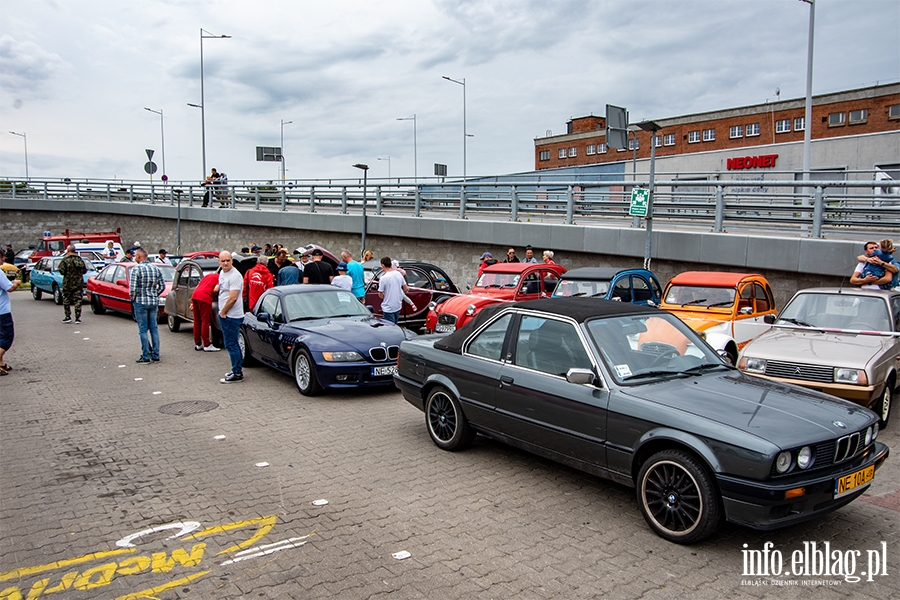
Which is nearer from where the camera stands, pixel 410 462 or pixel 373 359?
pixel 410 462

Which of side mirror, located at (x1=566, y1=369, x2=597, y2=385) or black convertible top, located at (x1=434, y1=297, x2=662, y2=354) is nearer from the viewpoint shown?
side mirror, located at (x1=566, y1=369, x2=597, y2=385)

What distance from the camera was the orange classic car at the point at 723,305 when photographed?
9.12m

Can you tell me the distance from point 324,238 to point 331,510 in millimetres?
20477

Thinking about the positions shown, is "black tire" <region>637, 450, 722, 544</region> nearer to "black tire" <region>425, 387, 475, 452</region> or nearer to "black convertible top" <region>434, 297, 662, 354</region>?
"black convertible top" <region>434, 297, 662, 354</region>

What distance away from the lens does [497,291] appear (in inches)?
513

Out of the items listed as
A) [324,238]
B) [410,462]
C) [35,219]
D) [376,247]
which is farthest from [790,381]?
[35,219]

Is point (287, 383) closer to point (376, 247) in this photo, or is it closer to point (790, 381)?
point (790, 381)

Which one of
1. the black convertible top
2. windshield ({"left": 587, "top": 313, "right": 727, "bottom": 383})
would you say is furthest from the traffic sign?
windshield ({"left": 587, "top": 313, "right": 727, "bottom": 383})

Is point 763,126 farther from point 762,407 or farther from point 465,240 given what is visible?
point 762,407

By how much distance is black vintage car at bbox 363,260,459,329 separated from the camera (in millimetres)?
14375

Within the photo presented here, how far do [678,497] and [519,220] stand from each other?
14.4m

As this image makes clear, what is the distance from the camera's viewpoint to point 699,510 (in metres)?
4.28

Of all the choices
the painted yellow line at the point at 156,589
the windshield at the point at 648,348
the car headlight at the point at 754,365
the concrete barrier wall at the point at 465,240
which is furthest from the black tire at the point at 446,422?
the concrete barrier wall at the point at 465,240

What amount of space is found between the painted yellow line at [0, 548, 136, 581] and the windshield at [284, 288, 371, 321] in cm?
541
